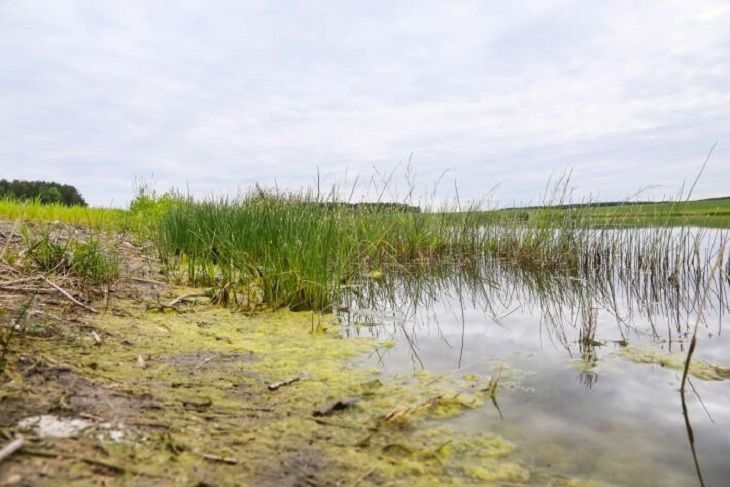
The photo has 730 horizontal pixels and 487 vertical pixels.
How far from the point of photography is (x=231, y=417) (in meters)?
1.53

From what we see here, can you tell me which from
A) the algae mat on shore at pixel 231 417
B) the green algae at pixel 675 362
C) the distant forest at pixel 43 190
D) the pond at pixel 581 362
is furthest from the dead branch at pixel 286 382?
the distant forest at pixel 43 190

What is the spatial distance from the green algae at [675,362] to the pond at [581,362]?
12mm

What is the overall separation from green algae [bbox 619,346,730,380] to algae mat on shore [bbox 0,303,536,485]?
3.13ft

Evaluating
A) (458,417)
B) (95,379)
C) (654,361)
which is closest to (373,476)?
(458,417)

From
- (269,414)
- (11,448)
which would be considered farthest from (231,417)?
(11,448)

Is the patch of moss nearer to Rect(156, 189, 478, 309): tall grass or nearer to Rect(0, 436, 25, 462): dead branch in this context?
Rect(0, 436, 25, 462): dead branch

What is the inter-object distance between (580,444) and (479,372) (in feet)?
2.50

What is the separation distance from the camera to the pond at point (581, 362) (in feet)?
4.84

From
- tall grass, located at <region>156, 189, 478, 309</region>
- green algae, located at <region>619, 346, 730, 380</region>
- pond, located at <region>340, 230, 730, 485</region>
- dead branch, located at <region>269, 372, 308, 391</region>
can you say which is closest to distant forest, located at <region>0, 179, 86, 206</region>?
tall grass, located at <region>156, 189, 478, 309</region>

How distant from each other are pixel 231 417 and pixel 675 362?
2.12 metres

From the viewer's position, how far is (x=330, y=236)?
12.3 feet

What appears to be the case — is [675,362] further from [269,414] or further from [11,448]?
[11,448]

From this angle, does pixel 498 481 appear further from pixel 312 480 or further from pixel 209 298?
pixel 209 298

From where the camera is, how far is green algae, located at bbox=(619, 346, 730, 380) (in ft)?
7.32
